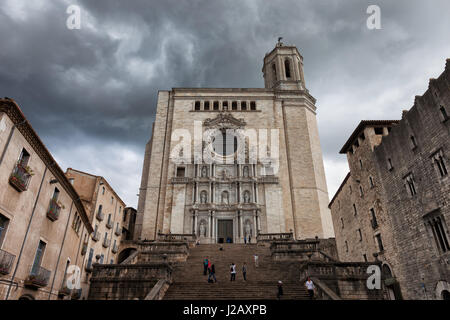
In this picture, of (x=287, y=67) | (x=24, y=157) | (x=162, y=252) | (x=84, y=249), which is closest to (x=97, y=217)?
(x=84, y=249)

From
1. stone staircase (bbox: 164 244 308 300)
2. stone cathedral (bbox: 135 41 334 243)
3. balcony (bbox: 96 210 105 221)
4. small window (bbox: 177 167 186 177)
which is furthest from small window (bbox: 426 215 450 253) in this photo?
small window (bbox: 177 167 186 177)

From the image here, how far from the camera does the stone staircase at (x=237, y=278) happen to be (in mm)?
12117

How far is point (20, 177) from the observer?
11.0m

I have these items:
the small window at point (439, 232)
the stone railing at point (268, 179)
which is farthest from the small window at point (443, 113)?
the stone railing at point (268, 179)

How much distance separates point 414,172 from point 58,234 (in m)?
20.3

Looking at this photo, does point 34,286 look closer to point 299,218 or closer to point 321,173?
point 299,218

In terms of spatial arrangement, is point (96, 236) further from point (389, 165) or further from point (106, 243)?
point (389, 165)

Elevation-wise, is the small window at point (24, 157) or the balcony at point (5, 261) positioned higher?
the small window at point (24, 157)

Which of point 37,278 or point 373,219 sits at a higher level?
point 373,219

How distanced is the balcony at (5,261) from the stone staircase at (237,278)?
583cm

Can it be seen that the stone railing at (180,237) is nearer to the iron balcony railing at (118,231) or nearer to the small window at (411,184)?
the iron balcony railing at (118,231)

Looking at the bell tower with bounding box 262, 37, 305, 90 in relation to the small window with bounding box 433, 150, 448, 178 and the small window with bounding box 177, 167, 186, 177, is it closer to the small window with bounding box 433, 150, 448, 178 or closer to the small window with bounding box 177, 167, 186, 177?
the small window with bounding box 177, 167, 186, 177

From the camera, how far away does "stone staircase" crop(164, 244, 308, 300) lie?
39.8 feet

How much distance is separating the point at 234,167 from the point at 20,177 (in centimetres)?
2532
